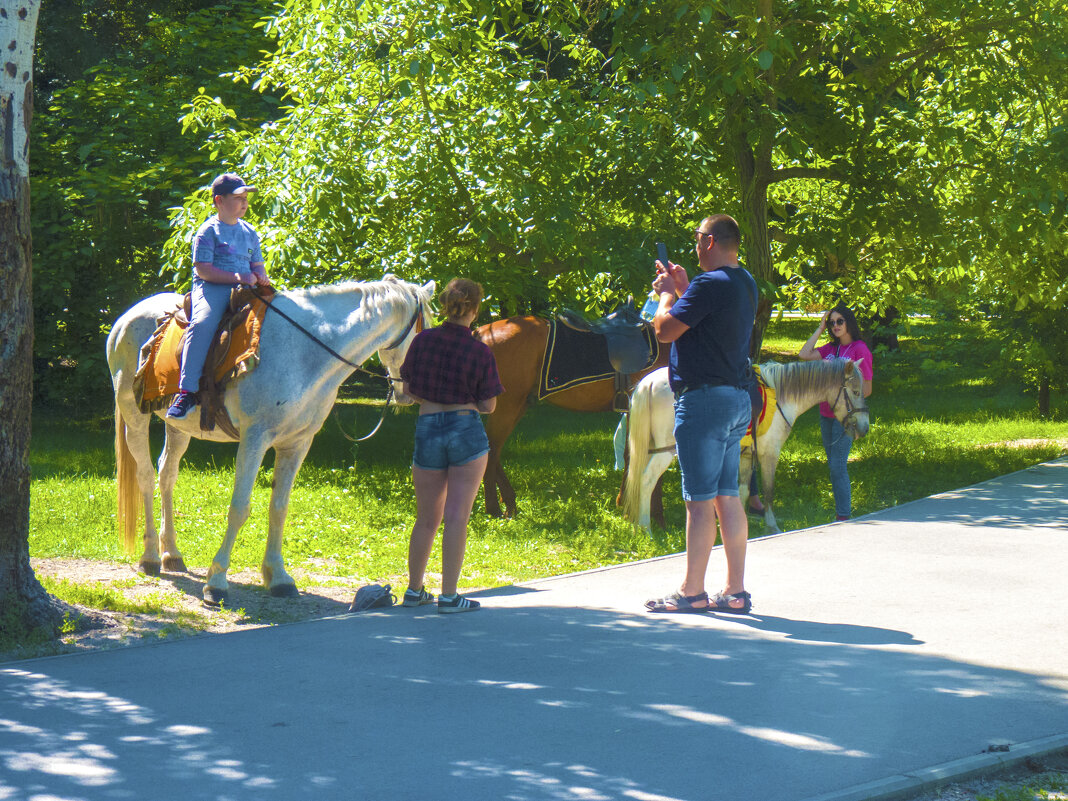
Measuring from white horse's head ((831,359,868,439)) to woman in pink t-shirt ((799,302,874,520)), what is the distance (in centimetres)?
8

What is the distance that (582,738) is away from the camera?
467 cm

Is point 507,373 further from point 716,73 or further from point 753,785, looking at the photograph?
point 753,785

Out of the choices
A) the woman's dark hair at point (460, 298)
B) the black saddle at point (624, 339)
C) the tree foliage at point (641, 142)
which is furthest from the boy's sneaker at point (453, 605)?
the tree foliage at point (641, 142)

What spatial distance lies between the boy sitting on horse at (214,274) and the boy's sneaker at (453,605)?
209 cm

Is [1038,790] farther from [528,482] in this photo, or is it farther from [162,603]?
[528,482]

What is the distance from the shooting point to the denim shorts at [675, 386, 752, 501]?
21.8ft

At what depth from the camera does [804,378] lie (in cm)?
1050

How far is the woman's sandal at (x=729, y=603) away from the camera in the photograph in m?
6.88

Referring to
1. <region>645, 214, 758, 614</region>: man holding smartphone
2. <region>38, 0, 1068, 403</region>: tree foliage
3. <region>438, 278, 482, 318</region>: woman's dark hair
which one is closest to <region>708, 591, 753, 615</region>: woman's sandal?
<region>645, 214, 758, 614</region>: man holding smartphone

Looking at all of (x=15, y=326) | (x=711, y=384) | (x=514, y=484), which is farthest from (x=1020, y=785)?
(x=514, y=484)

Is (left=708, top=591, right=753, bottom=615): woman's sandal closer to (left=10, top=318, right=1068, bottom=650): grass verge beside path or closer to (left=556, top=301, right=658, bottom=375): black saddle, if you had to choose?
(left=10, top=318, right=1068, bottom=650): grass verge beside path

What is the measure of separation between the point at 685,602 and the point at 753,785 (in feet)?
8.92

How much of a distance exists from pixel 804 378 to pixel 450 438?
4740mm

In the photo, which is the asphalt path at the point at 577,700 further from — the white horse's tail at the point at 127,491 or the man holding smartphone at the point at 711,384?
the white horse's tail at the point at 127,491
